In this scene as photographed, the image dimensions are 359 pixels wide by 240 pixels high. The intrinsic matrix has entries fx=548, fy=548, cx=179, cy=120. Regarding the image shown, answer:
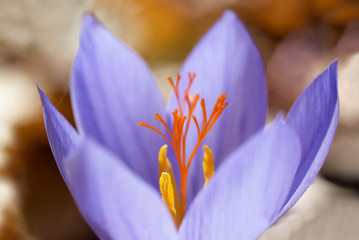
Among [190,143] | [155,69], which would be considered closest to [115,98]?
[190,143]

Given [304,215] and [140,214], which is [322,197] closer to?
[304,215]

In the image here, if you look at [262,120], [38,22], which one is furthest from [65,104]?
[262,120]

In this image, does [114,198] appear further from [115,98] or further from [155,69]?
[155,69]

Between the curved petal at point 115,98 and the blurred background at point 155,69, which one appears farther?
the blurred background at point 155,69

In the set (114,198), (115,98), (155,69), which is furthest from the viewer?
(155,69)

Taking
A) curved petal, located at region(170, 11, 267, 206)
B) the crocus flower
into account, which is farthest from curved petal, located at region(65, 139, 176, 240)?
curved petal, located at region(170, 11, 267, 206)

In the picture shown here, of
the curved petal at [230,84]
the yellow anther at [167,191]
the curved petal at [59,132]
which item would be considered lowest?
the yellow anther at [167,191]

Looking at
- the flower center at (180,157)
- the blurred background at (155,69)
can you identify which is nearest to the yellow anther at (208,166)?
the flower center at (180,157)

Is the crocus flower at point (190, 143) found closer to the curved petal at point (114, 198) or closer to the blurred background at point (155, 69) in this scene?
the curved petal at point (114, 198)
